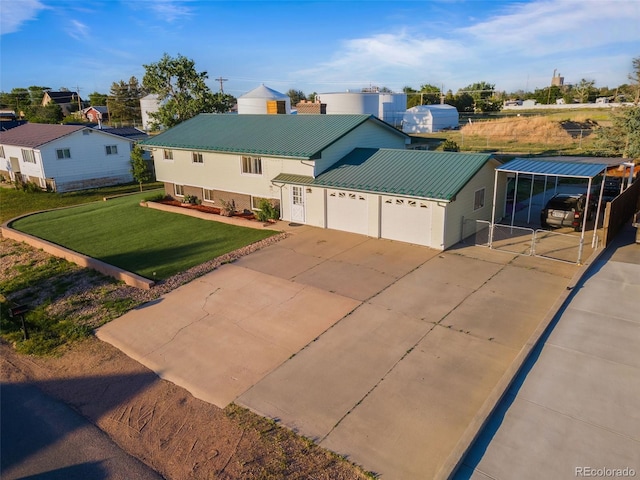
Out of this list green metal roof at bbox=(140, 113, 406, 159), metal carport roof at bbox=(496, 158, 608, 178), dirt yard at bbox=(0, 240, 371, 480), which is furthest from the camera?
green metal roof at bbox=(140, 113, 406, 159)

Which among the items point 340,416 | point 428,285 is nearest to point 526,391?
point 340,416

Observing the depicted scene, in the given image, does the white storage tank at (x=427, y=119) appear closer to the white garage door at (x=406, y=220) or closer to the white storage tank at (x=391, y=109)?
the white storage tank at (x=391, y=109)

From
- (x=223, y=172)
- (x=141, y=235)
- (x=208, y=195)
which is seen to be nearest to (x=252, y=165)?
(x=223, y=172)

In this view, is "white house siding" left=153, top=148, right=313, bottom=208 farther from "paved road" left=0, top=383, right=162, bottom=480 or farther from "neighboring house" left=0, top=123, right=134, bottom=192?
"paved road" left=0, top=383, right=162, bottom=480

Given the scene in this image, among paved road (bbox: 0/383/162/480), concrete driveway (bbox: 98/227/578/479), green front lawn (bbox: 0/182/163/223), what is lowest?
paved road (bbox: 0/383/162/480)

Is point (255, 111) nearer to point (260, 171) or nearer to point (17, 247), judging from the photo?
point (260, 171)

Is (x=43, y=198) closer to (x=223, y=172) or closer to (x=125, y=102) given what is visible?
(x=223, y=172)

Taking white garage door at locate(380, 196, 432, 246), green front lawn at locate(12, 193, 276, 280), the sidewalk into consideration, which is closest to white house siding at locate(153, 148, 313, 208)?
green front lawn at locate(12, 193, 276, 280)

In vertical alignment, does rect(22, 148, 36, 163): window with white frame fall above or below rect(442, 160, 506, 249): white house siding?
above
